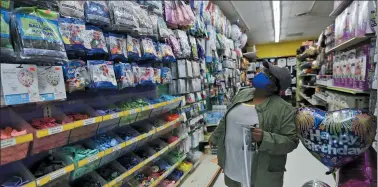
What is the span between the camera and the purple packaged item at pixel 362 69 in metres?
2.57

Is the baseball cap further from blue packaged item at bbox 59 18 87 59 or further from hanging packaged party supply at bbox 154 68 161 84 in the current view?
blue packaged item at bbox 59 18 87 59

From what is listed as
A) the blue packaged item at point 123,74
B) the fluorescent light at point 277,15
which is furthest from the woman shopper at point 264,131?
the fluorescent light at point 277,15

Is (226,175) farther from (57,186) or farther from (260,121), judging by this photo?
(57,186)

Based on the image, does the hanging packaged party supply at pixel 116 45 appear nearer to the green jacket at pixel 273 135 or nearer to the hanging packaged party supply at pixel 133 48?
the hanging packaged party supply at pixel 133 48

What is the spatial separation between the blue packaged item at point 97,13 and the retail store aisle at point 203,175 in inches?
90.5

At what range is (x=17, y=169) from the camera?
1484 mm

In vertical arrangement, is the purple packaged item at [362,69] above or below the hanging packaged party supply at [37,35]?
below

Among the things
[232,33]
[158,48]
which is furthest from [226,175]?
[232,33]

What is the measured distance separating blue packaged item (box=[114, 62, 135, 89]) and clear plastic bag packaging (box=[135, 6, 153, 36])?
0.43 meters

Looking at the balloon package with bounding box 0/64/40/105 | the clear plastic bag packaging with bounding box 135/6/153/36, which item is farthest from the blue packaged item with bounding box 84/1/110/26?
the balloon package with bounding box 0/64/40/105

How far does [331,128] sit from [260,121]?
0.61m

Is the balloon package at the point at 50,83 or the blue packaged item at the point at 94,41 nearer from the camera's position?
the balloon package at the point at 50,83

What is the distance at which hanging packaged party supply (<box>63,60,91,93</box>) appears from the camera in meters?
1.61

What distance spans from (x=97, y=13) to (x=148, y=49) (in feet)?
2.26
